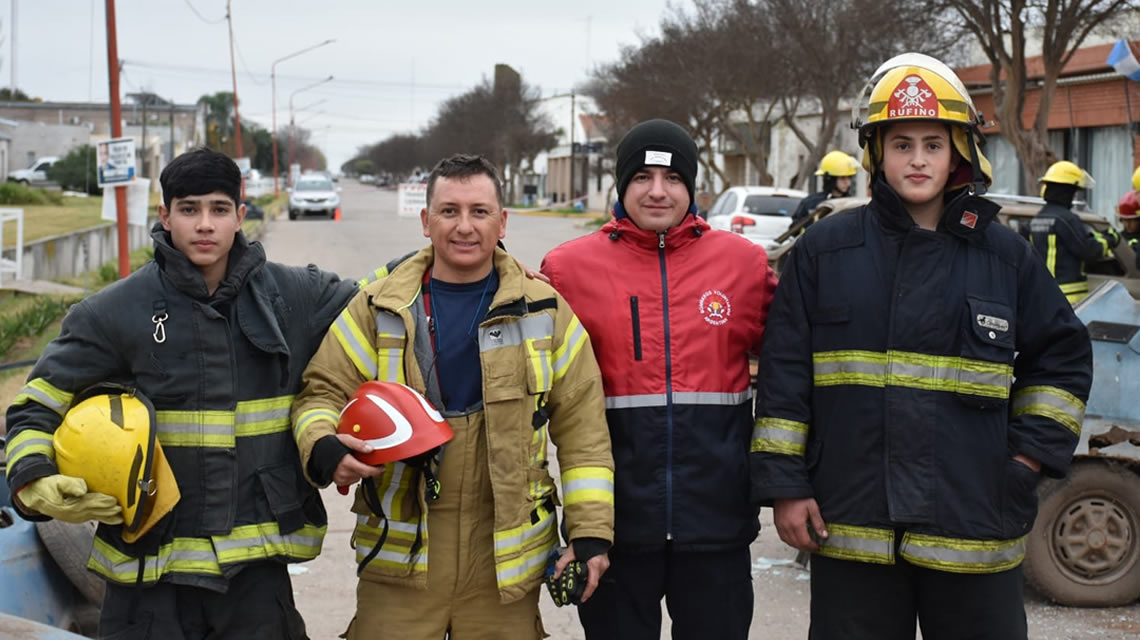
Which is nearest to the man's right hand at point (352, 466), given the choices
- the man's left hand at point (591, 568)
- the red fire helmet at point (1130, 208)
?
the man's left hand at point (591, 568)

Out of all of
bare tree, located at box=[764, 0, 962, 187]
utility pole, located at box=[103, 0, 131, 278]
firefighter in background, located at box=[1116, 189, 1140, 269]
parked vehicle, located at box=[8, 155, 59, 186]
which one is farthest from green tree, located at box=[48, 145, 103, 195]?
firefighter in background, located at box=[1116, 189, 1140, 269]

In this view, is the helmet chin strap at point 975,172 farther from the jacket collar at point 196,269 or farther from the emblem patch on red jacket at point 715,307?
the jacket collar at point 196,269

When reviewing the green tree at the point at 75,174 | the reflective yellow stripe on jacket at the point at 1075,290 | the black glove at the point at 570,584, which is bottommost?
the black glove at the point at 570,584

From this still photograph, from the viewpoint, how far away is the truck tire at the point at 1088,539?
551cm

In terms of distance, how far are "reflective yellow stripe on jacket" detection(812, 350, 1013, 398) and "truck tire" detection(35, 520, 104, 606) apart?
2791mm

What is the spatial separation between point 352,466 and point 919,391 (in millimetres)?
1525

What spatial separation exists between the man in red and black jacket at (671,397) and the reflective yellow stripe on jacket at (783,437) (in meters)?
0.19

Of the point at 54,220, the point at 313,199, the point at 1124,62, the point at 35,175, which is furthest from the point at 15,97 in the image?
the point at 1124,62

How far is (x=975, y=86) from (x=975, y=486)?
27588 millimetres

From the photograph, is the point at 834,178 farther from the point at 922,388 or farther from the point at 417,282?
the point at 417,282

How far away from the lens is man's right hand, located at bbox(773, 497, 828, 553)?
326 cm

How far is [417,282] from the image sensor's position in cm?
338

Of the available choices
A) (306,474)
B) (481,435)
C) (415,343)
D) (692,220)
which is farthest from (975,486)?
(306,474)

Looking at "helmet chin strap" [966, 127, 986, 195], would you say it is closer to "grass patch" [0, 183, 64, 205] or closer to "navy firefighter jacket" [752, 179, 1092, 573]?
"navy firefighter jacket" [752, 179, 1092, 573]
